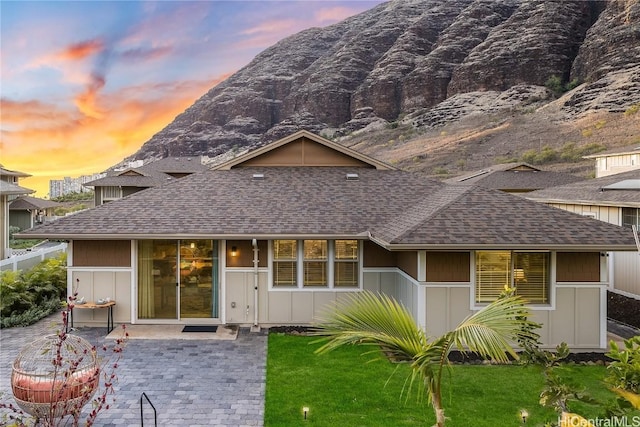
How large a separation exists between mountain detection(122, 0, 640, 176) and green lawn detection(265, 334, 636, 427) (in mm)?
44345

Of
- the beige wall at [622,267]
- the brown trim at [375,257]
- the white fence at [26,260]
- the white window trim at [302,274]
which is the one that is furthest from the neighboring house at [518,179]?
the white fence at [26,260]

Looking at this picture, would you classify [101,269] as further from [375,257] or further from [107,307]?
[375,257]

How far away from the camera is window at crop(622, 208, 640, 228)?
1210cm

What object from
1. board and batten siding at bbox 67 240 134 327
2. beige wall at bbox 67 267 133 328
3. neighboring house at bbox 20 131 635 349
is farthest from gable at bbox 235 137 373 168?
beige wall at bbox 67 267 133 328

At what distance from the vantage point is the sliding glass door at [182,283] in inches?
421

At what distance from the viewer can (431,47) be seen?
9525cm

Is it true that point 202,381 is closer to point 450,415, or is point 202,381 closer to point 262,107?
point 450,415

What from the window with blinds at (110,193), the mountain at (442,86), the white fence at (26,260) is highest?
the mountain at (442,86)

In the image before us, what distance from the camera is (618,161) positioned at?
78.5 ft

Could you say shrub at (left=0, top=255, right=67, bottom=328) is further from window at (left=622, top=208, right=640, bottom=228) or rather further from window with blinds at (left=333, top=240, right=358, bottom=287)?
window at (left=622, top=208, right=640, bottom=228)

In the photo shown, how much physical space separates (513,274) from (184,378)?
6573 mm

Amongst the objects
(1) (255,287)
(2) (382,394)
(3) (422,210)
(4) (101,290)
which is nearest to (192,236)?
(1) (255,287)

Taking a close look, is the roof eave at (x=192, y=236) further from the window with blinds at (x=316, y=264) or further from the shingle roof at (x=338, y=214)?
the window with blinds at (x=316, y=264)

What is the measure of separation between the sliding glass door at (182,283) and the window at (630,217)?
11268 mm
